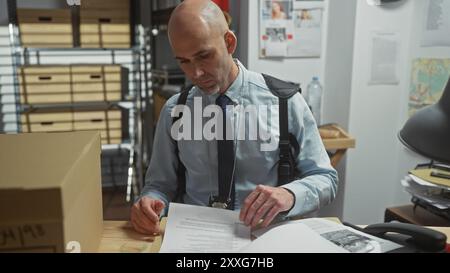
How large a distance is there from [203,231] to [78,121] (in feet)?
7.13

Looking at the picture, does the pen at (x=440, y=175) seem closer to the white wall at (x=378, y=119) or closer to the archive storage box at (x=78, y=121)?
the white wall at (x=378, y=119)

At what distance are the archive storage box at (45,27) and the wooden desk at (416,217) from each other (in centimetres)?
215

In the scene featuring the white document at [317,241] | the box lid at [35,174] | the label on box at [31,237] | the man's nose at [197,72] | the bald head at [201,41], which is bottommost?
the white document at [317,241]

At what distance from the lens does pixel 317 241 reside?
0.69m

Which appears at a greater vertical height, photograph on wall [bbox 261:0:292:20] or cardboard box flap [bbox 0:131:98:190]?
photograph on wall [bbox 261:0:292:20]

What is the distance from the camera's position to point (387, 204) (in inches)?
92.0

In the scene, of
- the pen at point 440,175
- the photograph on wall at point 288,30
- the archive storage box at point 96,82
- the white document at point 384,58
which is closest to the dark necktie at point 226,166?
the pen at point 440,175

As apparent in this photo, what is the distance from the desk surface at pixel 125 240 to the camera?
769 millimetres

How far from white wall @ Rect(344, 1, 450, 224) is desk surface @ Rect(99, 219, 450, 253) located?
1375 mm

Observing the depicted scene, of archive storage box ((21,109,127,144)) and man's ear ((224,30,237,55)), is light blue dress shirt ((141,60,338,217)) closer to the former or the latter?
man's ear ((224,30,237,55))

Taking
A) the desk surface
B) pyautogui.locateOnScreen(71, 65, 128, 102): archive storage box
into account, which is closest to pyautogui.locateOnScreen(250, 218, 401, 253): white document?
the desk surface

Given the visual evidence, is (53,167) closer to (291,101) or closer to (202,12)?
(202,12)

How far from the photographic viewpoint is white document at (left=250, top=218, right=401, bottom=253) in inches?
26.2

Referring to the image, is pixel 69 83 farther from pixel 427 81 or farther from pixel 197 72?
pixel 427 81
